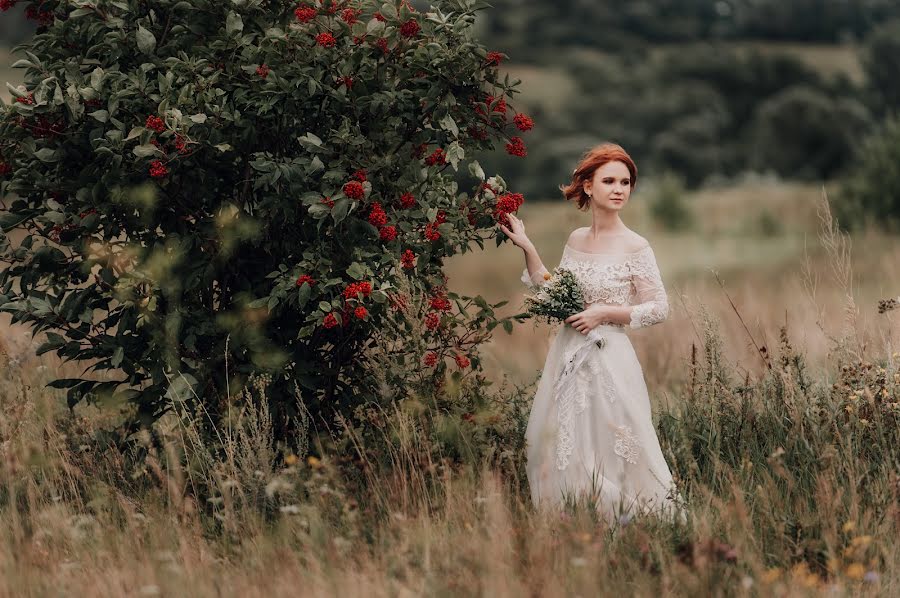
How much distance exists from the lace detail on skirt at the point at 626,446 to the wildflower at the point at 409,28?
209cm

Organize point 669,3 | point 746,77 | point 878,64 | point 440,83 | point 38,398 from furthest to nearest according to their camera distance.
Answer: point 669,3
point 746,77
point 878,64
point 38,398
point 440,83

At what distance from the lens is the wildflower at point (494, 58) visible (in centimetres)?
440

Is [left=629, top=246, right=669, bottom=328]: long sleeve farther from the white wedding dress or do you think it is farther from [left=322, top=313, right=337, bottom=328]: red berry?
[left=322, top=313, right=337, bottom=328]: red berry

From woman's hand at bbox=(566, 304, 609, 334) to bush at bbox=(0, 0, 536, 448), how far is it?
523 millimetres

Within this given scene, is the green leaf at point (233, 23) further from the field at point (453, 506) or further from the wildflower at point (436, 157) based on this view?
the field at point (453, 506)

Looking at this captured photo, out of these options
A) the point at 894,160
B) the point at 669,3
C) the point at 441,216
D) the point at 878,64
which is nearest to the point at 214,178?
the point at 441,216

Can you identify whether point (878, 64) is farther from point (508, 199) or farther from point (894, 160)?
point (508, 199)

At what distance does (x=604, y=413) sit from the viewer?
4.54 m

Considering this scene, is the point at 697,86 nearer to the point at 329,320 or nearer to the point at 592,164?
the point at 592,164

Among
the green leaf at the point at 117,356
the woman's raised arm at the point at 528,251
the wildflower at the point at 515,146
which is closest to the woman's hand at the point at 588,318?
the woman's raised arm at the point at 528,251

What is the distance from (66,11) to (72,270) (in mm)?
1344

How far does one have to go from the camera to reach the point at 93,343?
475 cm

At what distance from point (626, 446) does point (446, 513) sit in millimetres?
982

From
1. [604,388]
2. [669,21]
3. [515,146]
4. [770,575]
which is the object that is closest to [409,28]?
[515,146]
